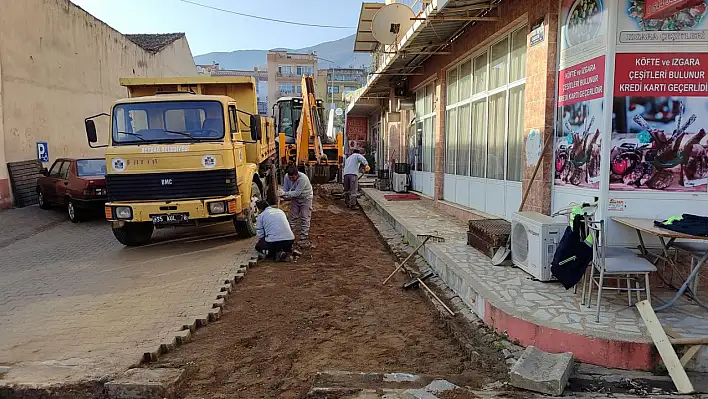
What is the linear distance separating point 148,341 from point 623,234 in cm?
523

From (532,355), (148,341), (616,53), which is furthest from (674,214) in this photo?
(148,341)

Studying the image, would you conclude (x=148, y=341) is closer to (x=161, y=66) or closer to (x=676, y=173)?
(x=676, y=173)

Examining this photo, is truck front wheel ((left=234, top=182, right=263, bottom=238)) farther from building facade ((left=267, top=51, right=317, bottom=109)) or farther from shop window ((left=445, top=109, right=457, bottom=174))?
building facade ((left=267, top=51, right=317, bottom=109))

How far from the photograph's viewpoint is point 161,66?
24859 millimetres

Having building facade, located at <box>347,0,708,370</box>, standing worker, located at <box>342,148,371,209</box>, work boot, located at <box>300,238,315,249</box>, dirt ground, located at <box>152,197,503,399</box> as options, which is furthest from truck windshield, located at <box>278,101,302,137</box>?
dirt ground, located at <box>152,197,503,399</box>

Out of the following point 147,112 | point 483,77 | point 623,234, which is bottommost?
point 623,234

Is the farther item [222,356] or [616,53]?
[616,53]

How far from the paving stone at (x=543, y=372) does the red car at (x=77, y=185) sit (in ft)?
36.0

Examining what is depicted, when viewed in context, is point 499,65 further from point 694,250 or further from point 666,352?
point 666,352

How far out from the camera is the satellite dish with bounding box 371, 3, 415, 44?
1029 centimetres

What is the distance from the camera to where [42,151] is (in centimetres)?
1495

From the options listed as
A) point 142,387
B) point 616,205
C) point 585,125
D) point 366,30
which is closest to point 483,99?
point 585,125

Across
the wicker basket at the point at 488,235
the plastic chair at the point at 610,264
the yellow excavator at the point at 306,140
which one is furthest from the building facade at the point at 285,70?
the plastic chair at the point at 610,264

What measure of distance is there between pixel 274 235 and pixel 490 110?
457cm
